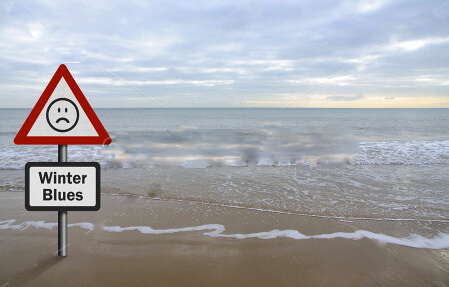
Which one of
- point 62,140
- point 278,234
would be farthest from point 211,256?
point 62,140

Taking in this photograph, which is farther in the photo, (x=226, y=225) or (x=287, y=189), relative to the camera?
(x=287, y=189)

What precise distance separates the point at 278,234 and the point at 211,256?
3.32 ft

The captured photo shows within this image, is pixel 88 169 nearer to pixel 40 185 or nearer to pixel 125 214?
pixel 40 185

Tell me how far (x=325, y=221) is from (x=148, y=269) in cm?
261

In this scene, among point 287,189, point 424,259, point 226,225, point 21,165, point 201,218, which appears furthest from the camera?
point 21,165

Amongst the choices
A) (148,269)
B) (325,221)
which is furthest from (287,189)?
(148,269)

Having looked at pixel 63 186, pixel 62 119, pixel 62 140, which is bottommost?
pixel 63 186

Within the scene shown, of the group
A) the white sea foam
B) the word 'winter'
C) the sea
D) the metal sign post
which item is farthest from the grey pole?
the sea

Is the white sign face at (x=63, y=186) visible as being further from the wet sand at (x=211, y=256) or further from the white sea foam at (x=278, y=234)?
the white sea foam at (x=278, y=234)

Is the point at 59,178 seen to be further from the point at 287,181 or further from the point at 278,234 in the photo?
the point at 287,181

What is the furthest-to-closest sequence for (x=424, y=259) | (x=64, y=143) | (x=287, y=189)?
(x=287, y=189), (x=424, y=259), (x=64, y=143)

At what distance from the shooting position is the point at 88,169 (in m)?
2.16

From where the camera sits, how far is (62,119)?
2137mm

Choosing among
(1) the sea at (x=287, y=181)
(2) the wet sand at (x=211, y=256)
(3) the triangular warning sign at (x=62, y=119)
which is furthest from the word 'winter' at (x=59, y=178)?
(1) the sea at (x=287, y=181)
